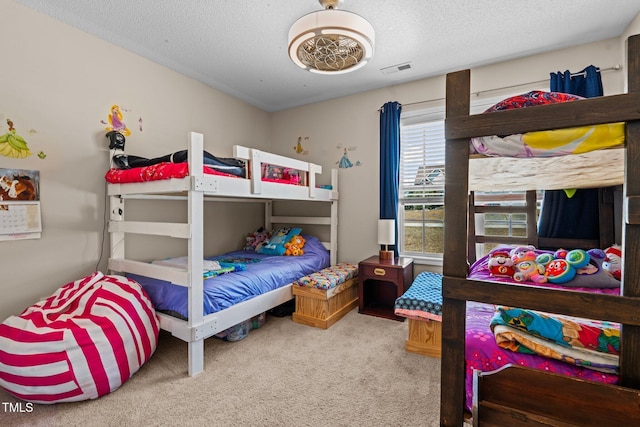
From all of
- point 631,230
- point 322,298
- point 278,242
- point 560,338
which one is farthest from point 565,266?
point 278,242

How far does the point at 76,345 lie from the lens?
5.14 ft

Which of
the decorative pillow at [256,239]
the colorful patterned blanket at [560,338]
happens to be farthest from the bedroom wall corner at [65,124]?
the colorful patterned blanket at [560,338]

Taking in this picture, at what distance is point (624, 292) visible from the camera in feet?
2.89

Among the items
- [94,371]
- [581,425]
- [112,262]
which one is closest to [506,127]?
[581,425]

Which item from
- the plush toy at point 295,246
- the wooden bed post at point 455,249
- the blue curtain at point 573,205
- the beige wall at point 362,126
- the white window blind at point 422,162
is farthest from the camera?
the plush toy at point 295,246

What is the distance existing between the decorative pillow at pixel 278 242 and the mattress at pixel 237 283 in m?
0.12

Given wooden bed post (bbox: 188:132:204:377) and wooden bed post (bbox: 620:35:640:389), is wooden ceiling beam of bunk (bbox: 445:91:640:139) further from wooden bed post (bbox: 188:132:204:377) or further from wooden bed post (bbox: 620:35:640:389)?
wooden bed post (bbox: 188:132:204:377)

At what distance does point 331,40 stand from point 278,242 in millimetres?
2200

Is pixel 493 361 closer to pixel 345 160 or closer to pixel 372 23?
pixel 372 23

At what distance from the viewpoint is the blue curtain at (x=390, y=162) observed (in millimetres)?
3180

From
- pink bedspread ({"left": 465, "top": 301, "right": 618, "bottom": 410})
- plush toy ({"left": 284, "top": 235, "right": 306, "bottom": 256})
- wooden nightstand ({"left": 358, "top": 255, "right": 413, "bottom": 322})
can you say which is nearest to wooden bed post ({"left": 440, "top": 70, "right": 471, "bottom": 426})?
pink bedspread ({"left": 465, "top": 301, "right": 618, "bottom": 410})

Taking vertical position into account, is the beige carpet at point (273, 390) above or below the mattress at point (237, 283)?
below

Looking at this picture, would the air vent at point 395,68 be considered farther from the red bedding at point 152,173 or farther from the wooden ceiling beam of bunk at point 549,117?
the wooden ceiling beam of bunk at point 549,117

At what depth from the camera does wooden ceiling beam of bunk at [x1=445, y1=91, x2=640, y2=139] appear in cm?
85
